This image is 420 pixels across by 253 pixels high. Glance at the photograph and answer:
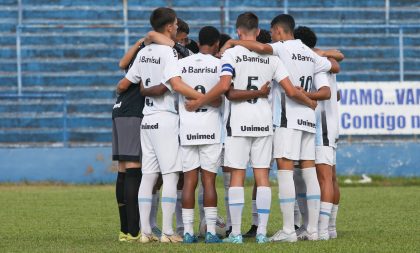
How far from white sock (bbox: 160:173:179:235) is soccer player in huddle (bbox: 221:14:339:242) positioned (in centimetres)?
106

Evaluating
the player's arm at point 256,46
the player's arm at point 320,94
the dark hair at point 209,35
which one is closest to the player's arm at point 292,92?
the player's arm at point 320,94

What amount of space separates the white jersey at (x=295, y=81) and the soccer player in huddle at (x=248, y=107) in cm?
21

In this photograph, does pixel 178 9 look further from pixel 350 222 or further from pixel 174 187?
pixel 174 187

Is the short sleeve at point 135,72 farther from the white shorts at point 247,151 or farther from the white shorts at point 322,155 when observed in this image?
the white shorts at point 322,155

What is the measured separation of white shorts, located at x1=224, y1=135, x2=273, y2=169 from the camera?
455 inches

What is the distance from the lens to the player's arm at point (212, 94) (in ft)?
37.0

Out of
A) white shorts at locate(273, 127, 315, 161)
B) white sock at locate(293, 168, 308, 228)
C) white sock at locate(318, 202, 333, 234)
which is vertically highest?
white shorts at locate(273, 127, 315, 161)

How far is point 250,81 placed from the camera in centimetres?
1148

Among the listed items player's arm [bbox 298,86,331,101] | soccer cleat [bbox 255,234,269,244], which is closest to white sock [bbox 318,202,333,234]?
soccer cleat [bbox 255,234,269,244]

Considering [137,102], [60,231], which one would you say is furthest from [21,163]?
[137,102]

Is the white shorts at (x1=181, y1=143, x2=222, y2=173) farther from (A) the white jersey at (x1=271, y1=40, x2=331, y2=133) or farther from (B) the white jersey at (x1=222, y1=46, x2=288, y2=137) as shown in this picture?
(A) the white jersey at (x1=271, y1=40, x2=331, y2=133)

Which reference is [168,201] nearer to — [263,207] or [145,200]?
[145,200]

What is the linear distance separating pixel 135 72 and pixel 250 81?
1222 millimetres

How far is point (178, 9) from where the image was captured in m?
27.3
